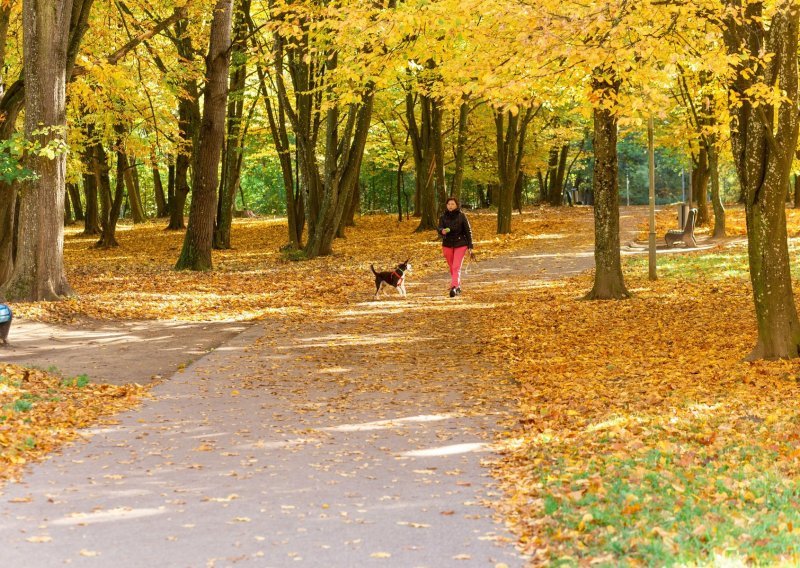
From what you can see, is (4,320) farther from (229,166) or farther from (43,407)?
(229,166)

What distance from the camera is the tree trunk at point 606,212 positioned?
1666 centimetres

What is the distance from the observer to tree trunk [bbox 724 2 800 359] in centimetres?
1047

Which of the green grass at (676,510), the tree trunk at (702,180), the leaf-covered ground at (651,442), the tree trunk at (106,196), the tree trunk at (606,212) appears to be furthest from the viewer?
the tree trunk at (702,180)

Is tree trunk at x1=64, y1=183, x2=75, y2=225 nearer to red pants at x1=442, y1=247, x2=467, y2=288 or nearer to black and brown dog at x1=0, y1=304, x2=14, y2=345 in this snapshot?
red pants at x1=442, y1=247, x2=467, y2=288

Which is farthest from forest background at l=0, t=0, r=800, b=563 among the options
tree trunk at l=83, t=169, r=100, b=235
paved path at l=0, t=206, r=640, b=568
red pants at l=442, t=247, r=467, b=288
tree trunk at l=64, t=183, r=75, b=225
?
tree trunk at l=64, t=183, r=75, b=225

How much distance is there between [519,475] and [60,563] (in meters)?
3.24

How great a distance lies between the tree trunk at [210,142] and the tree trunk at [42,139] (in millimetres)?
6585

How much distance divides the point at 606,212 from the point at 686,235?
12.9 metres

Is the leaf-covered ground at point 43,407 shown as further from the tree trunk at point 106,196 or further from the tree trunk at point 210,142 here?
the tree trunk at point 106,196

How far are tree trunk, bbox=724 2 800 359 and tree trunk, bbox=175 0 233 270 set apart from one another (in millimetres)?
14703

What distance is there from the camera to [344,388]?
1041 centimetres

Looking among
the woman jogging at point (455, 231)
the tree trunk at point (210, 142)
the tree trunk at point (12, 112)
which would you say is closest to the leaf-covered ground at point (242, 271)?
the tree trunk at point (210, 142)

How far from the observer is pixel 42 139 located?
16391 mm

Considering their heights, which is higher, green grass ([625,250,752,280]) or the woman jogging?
the woman jogging
